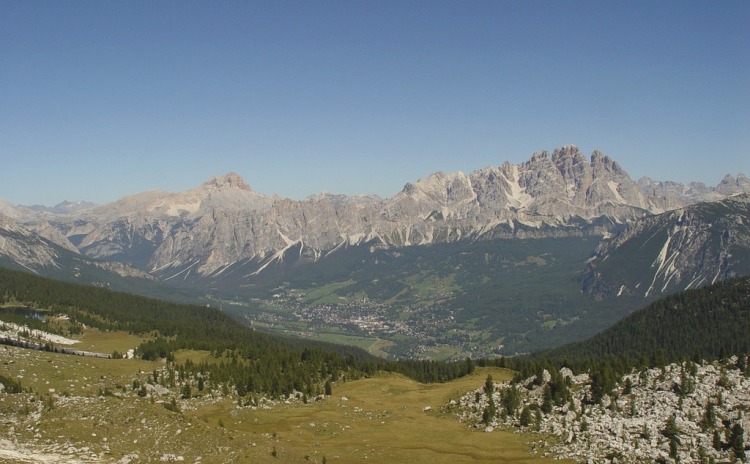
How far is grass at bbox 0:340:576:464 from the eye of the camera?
247ft

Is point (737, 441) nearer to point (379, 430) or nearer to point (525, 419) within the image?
point (525, 419)

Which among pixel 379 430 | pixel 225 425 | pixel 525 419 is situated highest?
pixel 525 419

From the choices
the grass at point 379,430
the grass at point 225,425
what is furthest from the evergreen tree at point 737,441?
the grass at point 225,425

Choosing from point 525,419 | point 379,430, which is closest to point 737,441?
point 525,419

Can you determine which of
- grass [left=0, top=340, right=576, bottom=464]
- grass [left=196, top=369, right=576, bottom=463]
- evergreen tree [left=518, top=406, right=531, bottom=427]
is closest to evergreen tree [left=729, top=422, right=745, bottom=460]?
grass [left=196, top=369, right=576, bottom=463]

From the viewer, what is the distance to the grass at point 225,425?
7525 cm

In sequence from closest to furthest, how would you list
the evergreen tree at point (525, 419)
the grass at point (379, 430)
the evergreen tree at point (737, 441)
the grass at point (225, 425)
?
the grass at point (225, 425) → the evergreen tree at point (737, 441) → the grass at point (379, 430) → the evergreen tree at point (525, 419)

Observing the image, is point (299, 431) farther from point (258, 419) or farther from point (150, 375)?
point (150, 375)

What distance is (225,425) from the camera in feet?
345

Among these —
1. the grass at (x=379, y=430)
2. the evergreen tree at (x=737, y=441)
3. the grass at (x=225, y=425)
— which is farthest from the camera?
the grass at (x=379, y=430)

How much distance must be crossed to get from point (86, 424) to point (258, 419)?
34651 millimetres

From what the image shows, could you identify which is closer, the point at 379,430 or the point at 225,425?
the point at 379,430

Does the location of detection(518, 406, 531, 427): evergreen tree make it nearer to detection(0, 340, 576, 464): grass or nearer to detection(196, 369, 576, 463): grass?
detection(0, 340, 576, 464): grass

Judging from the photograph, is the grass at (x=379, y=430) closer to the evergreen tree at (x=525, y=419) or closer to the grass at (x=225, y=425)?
the grass at (x=225, y=425)
